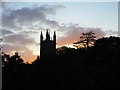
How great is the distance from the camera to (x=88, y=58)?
129 feet

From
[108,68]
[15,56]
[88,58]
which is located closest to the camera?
[108,68]

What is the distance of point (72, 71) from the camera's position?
4047 cm

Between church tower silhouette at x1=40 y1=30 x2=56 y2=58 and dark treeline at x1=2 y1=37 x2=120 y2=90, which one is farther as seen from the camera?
church tower silhouette at x1=40 y1=30 x2=56 y2=58

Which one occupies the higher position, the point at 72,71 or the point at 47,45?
the point at 47,45

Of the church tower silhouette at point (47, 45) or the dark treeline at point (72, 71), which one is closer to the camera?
the dark treeline at point (72, 71)

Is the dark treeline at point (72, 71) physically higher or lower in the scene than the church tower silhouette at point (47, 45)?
lower

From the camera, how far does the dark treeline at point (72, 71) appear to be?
96.6ft

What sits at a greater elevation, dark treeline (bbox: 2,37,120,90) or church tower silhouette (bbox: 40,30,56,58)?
church tower silhouette (bbox: 40,30,56,58)

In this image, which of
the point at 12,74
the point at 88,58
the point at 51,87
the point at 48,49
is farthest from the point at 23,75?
the point at 48,49

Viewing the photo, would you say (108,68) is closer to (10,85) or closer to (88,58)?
(88,58)

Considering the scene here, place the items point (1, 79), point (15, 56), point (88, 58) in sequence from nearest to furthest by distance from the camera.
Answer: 1. point (88, 58)
2. point (1, 79)
3. point (15, 56)

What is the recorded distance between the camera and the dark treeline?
2945 centimetres

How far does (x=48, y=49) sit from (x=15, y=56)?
2167cm

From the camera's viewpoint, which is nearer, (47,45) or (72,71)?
(72,71)
